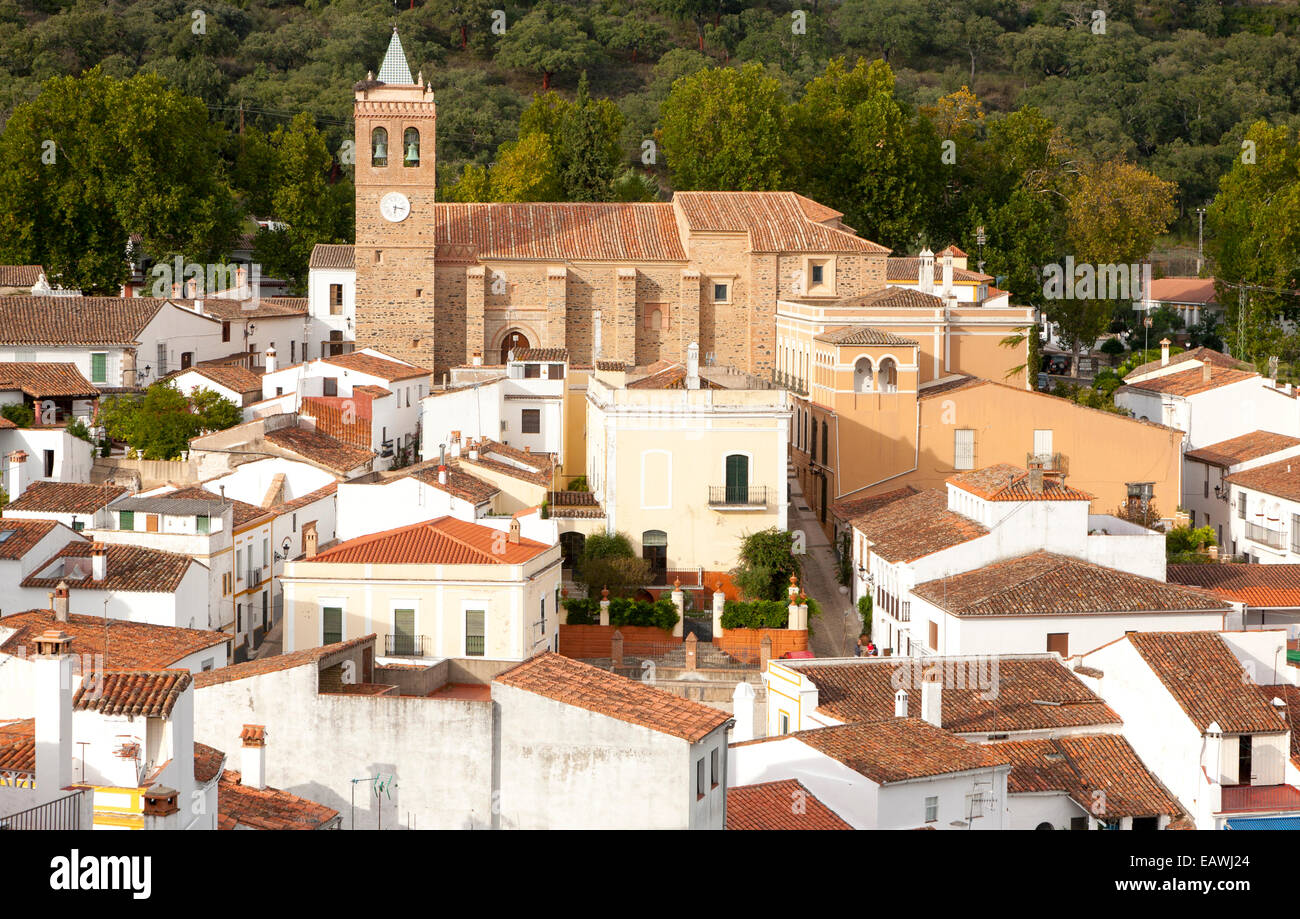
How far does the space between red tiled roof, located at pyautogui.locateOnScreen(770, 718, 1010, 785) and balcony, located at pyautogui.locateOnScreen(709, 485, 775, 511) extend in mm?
12864

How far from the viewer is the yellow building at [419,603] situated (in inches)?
1112

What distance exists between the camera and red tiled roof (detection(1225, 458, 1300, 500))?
39.5 meters

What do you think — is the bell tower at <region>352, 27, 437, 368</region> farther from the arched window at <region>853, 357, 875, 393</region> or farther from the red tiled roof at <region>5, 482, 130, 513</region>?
the red tiled roof at <region>5, 482, 130, 513</region>

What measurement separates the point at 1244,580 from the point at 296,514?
17732 mm

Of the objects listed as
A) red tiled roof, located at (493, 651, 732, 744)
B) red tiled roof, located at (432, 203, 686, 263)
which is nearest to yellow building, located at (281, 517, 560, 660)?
red tiled roof, located at (493, 651, 732, 744)

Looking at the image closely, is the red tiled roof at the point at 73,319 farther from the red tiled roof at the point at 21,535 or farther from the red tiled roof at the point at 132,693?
the red tiled roof at the point at 132,693

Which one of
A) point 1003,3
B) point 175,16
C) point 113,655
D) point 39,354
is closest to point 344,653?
point 113,655

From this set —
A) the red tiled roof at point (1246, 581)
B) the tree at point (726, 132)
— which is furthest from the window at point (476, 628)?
the tree at point (726, 132)

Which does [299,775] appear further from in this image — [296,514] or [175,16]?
[175,16]

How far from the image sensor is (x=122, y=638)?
24703 millimetres

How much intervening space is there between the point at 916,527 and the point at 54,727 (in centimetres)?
2258

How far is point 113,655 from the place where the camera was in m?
23.6

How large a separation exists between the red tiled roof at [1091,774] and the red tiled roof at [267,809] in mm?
9459

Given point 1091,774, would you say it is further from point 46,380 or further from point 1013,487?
point 46,380
